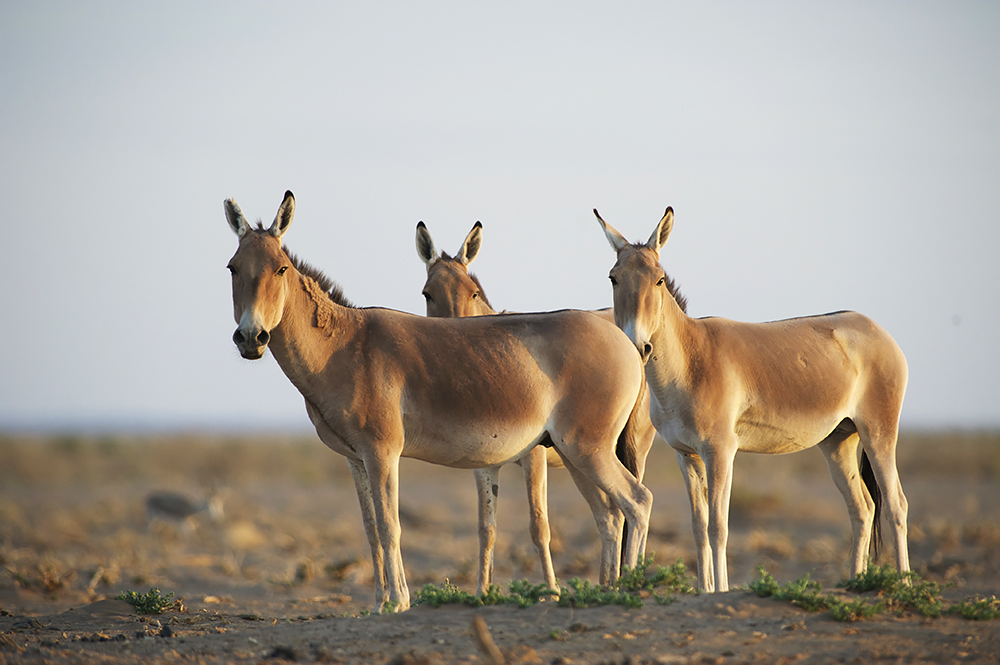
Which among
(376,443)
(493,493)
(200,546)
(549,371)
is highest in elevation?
(549,371)

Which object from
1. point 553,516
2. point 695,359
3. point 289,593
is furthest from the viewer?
point 553,516

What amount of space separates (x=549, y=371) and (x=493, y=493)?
171cm

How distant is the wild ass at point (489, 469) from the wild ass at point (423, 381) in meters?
0.78

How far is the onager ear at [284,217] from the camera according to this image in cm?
723

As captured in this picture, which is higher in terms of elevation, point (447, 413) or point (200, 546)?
point (447, 413)

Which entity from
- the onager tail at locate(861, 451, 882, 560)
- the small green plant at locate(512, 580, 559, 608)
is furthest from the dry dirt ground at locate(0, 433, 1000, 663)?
the onager tail at locate(861, 451, 882, 560)

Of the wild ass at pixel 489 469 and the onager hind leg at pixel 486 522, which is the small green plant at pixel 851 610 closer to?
the wild ass at pixel 489 469

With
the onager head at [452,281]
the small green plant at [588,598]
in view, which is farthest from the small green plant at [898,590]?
the onager head at [452,281]

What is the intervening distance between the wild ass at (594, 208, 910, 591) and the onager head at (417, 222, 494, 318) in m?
2.14

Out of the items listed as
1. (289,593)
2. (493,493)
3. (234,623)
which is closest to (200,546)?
(289,593)

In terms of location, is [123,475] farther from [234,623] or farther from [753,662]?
[753,662]

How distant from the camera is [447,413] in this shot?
722 centimetres

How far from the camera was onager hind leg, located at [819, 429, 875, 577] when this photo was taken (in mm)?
8938

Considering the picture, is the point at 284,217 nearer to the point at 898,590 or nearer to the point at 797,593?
the point at 797,593
